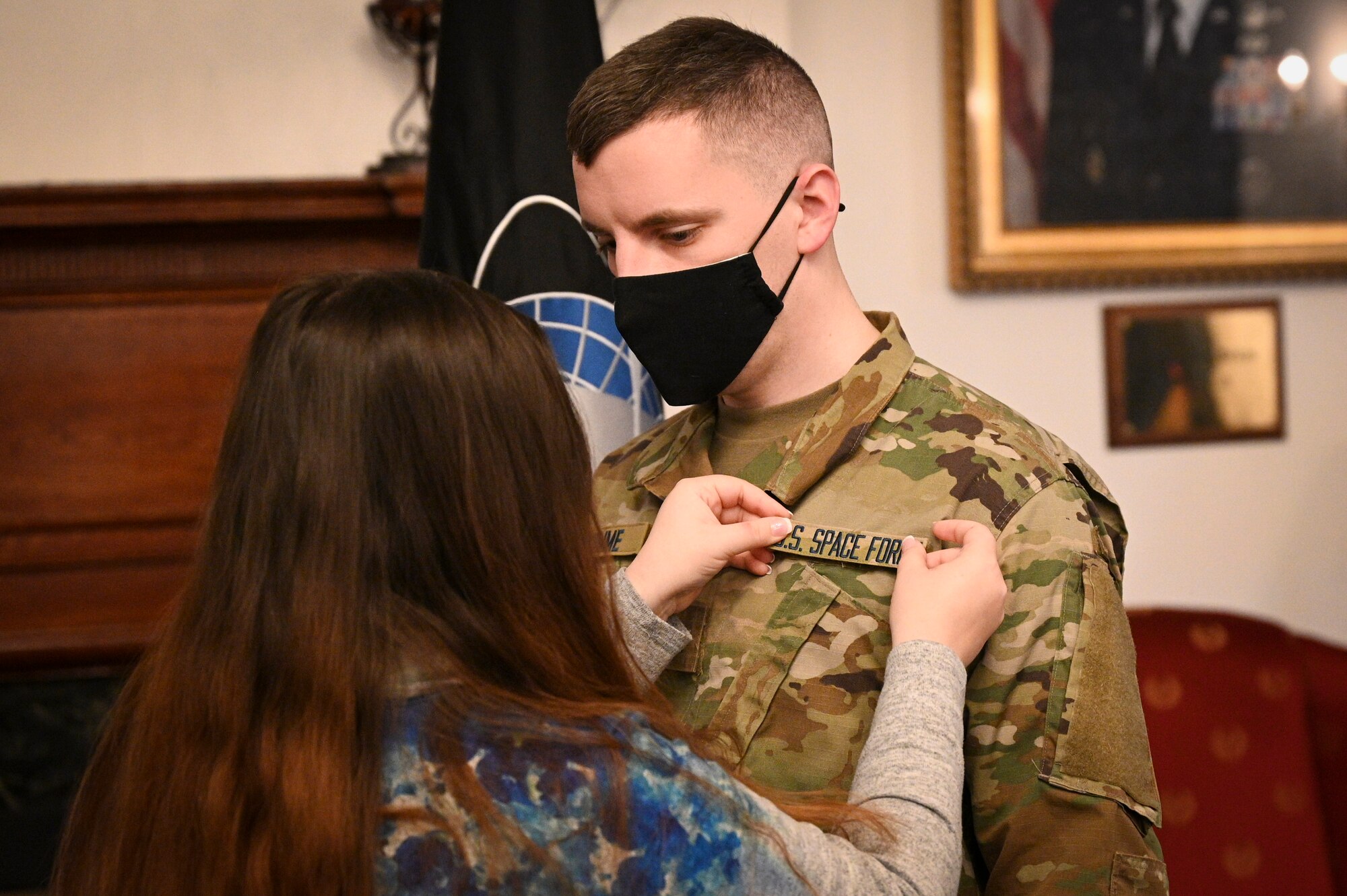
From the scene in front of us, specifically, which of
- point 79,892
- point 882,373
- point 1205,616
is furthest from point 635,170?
point 1205,616

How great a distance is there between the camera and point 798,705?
1098 millimetres

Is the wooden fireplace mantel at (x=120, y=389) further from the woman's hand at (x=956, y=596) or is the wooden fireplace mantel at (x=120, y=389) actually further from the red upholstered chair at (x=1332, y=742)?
the red upholstered chair at (x=1332, y=742)

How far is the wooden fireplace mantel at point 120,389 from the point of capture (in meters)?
2.62

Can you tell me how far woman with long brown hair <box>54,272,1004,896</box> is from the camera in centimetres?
77

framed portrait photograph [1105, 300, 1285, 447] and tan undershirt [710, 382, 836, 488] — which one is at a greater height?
tan undershirt [710, 382, 836, 488]

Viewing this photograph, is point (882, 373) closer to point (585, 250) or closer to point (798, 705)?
point (798, 705)

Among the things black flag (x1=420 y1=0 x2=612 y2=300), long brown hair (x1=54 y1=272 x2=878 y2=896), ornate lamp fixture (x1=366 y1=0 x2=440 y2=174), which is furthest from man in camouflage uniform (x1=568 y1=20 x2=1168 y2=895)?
ornate lamp fixture (x1=366 y1=0 x2=440 y2=174)

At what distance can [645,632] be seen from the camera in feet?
3.53

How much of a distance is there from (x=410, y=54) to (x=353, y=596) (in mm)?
2121

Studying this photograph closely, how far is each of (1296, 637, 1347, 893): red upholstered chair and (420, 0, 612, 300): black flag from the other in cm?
156

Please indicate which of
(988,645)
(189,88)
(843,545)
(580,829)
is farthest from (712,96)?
(189,88)

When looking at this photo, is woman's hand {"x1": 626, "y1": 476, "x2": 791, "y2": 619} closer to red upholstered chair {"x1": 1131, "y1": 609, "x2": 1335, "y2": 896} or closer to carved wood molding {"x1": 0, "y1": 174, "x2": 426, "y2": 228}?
red upholstered chair {"x1": 1131, "y1": 609, "x2": 1335, "y2": 896}

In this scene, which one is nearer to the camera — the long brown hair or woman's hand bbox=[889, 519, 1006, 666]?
the long brown hair

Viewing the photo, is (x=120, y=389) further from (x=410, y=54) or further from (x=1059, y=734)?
(x=1059, y=734)
